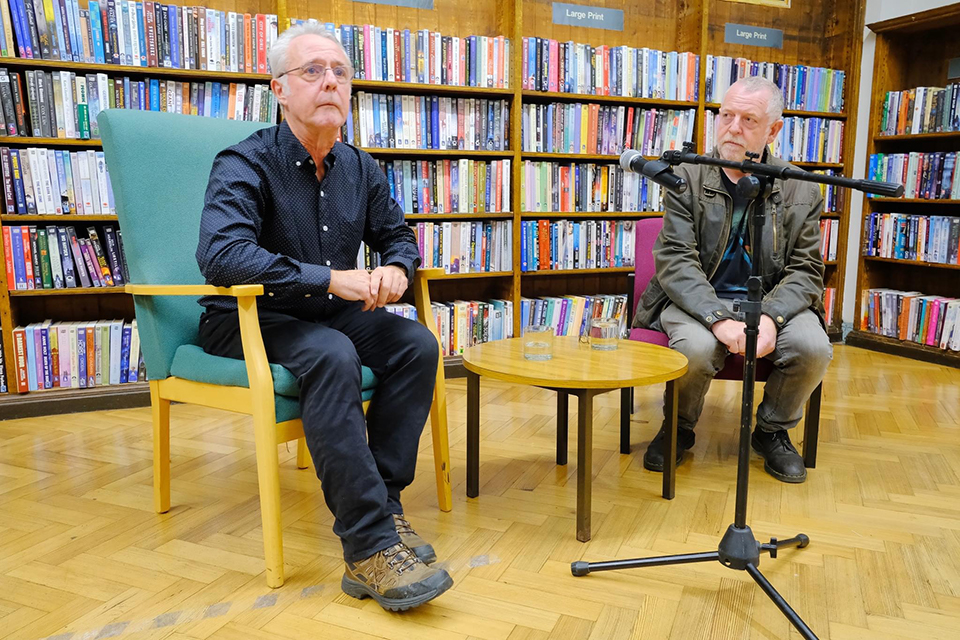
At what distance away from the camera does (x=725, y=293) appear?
2314 mm

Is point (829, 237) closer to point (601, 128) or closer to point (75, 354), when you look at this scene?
point (601, 128)

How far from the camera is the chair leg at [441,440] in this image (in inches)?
71.9

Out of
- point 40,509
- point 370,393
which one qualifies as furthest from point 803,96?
point 40,509

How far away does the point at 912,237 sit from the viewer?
383 cm

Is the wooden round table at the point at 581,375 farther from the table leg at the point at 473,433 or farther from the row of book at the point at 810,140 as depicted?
the row of book at the point at 810,140

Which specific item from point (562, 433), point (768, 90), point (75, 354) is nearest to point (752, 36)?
point (768, 90)

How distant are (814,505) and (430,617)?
111 centimetres

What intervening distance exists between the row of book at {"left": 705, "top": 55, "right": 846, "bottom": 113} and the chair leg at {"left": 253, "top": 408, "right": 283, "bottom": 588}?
3076 mm

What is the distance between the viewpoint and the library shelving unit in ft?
12.5

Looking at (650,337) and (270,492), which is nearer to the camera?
(270,492)

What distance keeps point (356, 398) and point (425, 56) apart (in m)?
2.15

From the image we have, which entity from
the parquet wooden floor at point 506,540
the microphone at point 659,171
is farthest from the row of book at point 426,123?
the microphone at point 659,171

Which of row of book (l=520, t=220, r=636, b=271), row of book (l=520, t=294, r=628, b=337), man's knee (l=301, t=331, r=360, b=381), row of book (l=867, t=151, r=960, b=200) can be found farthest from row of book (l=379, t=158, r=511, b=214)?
row of book (l=867, t=151, r=960, b=200)

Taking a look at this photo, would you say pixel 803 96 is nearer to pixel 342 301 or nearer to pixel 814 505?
pixel 814 505
